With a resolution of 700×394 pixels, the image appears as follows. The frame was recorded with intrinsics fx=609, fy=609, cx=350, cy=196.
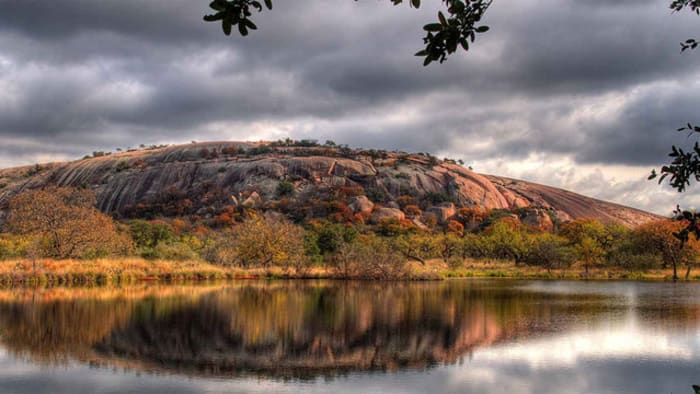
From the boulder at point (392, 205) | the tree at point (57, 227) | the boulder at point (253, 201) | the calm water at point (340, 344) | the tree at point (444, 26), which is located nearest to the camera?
the tree at point (444, 26)

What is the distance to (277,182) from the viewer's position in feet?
403

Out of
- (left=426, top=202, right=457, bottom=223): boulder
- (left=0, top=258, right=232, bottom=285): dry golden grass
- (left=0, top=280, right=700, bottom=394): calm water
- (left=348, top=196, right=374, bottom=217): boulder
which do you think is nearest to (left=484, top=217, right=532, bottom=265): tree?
(left=426, top=202, right=457, bottom=223): boulder

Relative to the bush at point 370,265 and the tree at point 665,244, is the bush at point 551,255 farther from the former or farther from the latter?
the bush at point 370,265

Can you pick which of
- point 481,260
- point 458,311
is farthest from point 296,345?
point 481,260

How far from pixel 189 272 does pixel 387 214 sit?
63.6 m

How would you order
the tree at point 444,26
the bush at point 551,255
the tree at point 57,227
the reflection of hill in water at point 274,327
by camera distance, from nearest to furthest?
the tree at point 444,26
the reflection of hill in water at point 274,327
the tree at point 57,227
the bush at point 551,255

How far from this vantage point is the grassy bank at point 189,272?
40.5 metres

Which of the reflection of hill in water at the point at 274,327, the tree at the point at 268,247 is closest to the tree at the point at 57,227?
the tree at the point at 268,247

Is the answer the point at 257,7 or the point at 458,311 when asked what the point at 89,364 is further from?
the point at 458,311

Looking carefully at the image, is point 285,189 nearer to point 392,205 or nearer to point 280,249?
point 392,205

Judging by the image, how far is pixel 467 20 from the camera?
5.74 m

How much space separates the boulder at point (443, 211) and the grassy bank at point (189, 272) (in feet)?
144

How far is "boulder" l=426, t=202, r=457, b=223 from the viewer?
114675 millimetres

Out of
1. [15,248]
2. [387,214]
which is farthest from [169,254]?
[387,214]
